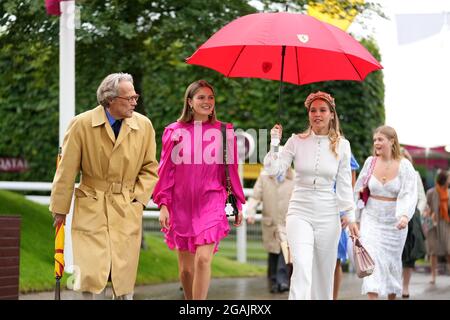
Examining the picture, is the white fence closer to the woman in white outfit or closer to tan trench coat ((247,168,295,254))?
tan trench coat ((247,168,295,254))

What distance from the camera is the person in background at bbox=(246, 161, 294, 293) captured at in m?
14.9

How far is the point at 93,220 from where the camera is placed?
7840 millimetres

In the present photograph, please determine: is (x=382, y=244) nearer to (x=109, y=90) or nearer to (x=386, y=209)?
(x=386, y=209)

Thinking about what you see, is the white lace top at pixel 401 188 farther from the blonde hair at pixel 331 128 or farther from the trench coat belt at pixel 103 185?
the trench coat belt at pixel 103 185

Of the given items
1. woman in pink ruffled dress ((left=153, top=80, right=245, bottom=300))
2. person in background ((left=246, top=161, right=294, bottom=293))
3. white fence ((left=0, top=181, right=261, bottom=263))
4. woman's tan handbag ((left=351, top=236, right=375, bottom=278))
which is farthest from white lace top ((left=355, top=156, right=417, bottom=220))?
white fence ((left=0, top=181, right=261, bottom=263))

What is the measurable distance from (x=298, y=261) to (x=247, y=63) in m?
2.10

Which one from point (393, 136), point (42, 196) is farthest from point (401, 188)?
point (42, 196)

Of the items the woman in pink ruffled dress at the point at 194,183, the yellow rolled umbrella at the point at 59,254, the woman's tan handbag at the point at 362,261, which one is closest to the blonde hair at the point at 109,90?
the yellow rolled umbrella at the point at 59,254

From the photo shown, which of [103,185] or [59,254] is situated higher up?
[103,185]

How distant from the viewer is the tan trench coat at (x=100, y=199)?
306 inches

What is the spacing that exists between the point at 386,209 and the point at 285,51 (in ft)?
7.46

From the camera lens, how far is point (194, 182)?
29.7 ft
